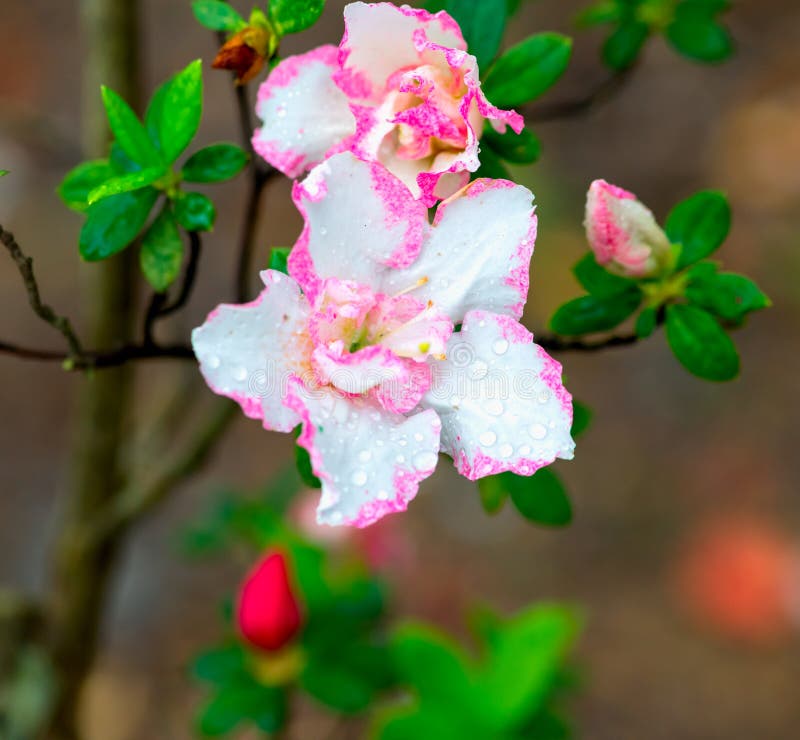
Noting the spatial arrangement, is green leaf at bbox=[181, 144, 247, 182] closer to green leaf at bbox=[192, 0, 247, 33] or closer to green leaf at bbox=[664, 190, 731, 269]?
green leaf at bbox=[192, 0, 247, 33]

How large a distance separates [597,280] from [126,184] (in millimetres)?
413

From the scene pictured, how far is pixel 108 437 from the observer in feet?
4.50

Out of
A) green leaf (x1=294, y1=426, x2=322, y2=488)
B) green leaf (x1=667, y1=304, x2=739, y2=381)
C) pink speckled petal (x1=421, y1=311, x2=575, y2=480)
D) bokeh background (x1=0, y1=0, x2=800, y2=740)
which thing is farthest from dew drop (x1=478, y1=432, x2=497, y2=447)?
bokeh background (x1=0, y1=0, x2=800, y2=740)

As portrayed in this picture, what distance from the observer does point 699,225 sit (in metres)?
0.88

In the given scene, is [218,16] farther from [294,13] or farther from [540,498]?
[540,498]

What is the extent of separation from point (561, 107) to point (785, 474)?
1.77 metres

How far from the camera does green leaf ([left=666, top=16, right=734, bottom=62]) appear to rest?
3.91ft

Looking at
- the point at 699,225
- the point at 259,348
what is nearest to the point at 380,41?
the point at 259,348

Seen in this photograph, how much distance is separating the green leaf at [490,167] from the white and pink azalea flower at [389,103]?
0.04 metres

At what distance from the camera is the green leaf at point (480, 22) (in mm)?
803

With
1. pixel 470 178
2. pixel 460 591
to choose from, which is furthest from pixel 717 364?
pixel 460 591

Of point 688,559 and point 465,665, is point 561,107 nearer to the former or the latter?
point 465,665

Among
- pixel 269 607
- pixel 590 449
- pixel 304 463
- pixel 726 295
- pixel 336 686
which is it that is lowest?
pixel 590 449

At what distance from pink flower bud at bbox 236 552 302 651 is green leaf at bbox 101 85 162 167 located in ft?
2.19
